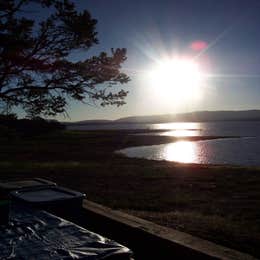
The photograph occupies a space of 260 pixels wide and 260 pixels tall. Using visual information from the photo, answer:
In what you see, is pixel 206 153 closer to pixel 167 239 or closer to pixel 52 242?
pixel 167 239

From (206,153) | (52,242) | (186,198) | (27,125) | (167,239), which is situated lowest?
(206,153)

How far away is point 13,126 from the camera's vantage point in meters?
14.2

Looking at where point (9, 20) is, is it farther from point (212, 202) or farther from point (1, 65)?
point (212, 202)

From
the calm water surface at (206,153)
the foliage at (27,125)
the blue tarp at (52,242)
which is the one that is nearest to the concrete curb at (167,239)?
the blue tarp at (52,242)

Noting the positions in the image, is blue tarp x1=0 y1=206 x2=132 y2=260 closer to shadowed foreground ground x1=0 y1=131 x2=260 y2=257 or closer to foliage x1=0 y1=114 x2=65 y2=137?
shadowed foreground ground x1=0 y1=131 x2=260 y2=257

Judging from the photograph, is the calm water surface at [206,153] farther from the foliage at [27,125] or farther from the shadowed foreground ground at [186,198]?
the foliage at [27,125]

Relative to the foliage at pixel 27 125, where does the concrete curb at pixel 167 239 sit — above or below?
below

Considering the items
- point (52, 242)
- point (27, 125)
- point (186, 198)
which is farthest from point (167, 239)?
point (27, 125)

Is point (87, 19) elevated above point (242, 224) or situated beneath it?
elevated above

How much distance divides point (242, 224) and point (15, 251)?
492cm

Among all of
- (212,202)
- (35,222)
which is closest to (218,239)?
(35,222)

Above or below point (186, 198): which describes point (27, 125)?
above

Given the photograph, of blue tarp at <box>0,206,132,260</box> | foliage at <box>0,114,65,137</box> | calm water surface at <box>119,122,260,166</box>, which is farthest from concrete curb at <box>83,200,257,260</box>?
calm water surface at <box>119,122,260,166</box>

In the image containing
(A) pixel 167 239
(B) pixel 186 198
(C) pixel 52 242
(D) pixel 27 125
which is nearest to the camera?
(C) pixel 52 242
